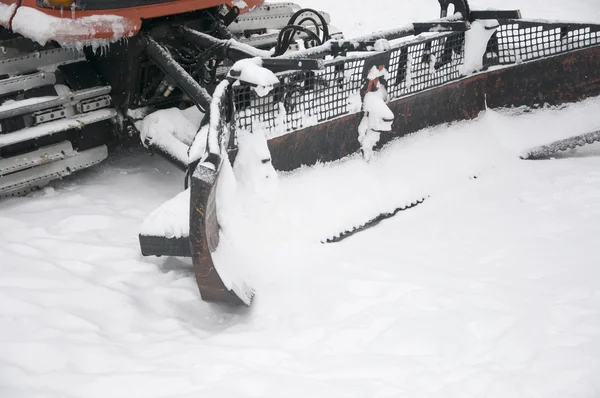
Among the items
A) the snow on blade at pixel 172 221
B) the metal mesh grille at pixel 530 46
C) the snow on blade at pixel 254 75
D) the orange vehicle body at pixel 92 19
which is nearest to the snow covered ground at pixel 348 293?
the snow on blade at pixel 172 221

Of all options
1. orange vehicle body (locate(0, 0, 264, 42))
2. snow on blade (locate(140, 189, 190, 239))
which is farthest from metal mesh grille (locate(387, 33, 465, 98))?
snow on blade (locate(140, 189, 190, 239))

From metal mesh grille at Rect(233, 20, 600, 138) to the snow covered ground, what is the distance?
34cm

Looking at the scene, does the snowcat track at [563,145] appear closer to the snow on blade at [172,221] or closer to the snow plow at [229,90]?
the snow plow at [229,90]

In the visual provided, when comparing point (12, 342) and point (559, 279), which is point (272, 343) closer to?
point (12, 342)

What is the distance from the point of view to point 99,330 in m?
3.02

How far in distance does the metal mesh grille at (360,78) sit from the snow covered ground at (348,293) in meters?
0.34

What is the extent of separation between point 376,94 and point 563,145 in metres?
1.51

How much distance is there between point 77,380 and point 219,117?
136 cm

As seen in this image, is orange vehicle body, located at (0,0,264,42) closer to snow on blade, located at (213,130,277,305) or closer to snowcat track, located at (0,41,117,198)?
snowcat track, located at (0,41,117,198)

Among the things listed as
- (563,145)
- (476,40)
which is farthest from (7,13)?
(563,145)

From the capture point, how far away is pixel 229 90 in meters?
3.53

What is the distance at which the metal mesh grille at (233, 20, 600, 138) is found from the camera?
150 inches

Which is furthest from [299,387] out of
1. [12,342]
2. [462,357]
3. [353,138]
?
[353,138]

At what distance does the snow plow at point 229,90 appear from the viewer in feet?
11.6
